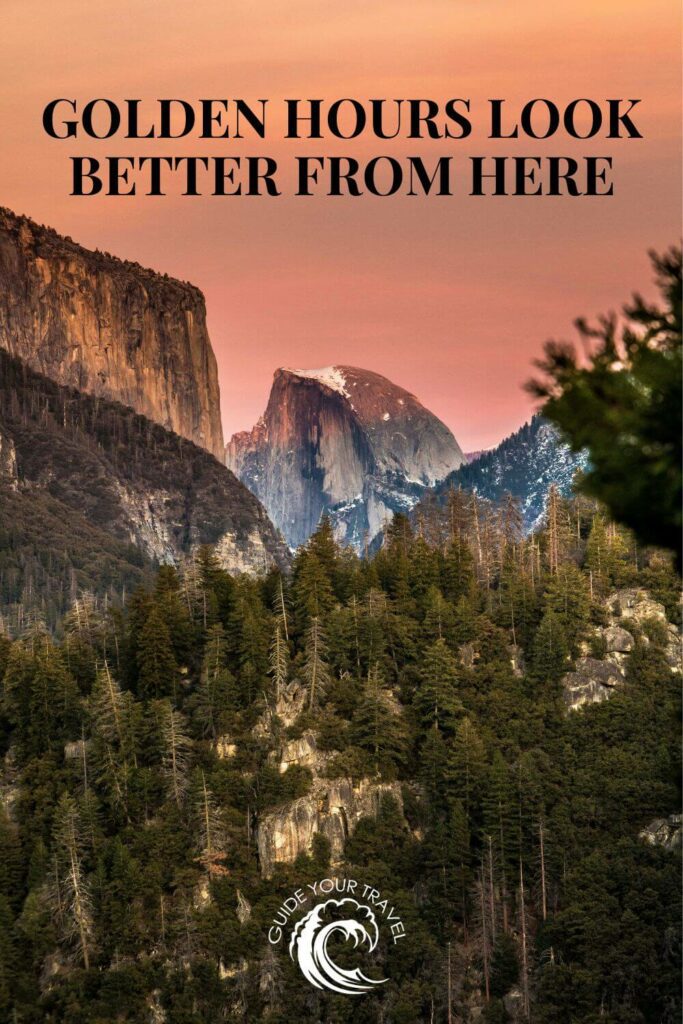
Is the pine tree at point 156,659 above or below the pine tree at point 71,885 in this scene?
above

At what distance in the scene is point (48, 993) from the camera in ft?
263

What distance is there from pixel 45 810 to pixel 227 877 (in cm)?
1431

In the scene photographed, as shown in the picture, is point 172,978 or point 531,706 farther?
point 531,706

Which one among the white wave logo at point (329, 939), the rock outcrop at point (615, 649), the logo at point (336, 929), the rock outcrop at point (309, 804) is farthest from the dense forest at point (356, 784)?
the white wave logo at point (329, 939)

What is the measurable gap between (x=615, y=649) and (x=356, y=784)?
24.6 metres

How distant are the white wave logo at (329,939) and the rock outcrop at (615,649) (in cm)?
2522

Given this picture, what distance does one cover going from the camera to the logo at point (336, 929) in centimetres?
7969

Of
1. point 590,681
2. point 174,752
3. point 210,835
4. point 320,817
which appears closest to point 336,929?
point 320,817

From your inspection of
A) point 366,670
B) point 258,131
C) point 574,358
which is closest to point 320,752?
point 366,670

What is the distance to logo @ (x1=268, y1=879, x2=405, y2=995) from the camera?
261ft

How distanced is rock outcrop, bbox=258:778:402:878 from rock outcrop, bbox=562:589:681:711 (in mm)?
16756

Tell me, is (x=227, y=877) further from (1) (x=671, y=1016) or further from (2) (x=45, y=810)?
(1) (x=671, y=1016)

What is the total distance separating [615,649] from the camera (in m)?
107

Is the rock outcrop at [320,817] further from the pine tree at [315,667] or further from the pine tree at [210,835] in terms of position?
the pine tree at [315,667]
